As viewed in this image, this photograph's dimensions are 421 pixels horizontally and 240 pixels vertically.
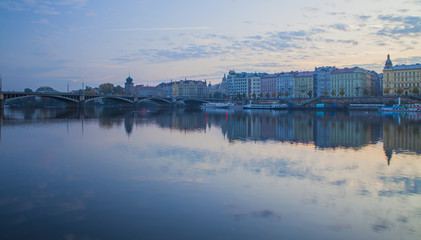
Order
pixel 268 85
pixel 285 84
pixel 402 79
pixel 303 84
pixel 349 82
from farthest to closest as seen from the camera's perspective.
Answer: pixel 268 85 → pixel 285 84 → pixel 303 84 → pixel 349 82 → pixel 402 79

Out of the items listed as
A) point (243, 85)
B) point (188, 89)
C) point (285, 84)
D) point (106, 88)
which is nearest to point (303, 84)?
point (285, 84)

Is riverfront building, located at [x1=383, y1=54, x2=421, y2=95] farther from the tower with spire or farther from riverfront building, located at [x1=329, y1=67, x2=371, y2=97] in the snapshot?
the tower with spire

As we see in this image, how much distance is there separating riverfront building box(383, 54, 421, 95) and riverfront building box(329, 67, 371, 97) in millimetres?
7168

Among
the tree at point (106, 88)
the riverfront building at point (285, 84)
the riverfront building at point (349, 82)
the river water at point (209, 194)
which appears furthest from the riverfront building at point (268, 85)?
the river water at point (209, 194)

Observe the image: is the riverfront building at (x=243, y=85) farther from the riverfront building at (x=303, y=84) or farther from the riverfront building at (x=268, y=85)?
→ the riverfront building at (x=303, y=84)

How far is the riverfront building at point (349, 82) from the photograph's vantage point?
313 ft

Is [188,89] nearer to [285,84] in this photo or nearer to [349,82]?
[285,84]

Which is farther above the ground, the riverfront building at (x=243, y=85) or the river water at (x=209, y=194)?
the riverfront building at (x=243, y=85)

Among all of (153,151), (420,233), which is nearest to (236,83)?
(153,151)

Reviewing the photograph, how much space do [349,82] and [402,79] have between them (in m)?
13.8

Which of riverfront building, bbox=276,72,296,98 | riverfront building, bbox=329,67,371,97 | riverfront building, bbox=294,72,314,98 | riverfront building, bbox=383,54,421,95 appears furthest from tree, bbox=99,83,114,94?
→ riverfront building, bbox=383,54,421,95

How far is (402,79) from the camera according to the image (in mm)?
86312

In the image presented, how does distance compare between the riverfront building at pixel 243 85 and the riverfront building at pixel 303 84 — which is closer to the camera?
the riverfront building at pixel 303 84

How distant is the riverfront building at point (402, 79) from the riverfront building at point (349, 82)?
717cm
